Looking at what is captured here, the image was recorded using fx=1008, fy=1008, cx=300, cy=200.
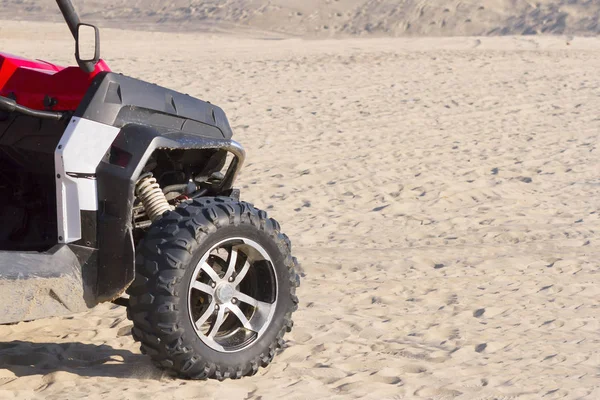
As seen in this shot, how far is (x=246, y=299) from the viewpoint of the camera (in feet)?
15.4

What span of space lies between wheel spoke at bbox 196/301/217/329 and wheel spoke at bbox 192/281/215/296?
55 mm

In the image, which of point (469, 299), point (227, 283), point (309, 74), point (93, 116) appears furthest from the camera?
point (309, 74)

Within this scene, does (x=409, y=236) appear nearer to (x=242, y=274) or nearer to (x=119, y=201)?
(x=242, y=274)

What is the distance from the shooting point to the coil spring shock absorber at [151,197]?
4.57m

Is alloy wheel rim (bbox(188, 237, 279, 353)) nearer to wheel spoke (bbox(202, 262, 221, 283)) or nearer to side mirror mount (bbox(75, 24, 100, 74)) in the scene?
wheel spoke (bbox(202, 262, 221, 283))

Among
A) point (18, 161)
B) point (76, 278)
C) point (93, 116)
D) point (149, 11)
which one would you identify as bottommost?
point (149, 11)

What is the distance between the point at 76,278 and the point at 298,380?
3.78 feet

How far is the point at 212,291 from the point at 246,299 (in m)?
0.20

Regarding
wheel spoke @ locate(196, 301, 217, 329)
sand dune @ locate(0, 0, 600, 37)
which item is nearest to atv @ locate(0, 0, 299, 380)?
wheel spoke @ locate(196, 301, 217, 329)

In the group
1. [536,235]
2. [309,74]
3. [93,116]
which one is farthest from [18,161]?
[309,74]

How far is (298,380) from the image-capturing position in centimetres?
471

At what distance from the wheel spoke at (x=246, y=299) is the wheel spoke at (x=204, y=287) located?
0.43 feet

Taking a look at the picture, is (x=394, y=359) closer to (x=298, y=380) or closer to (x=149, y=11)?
(x=298, y=380)

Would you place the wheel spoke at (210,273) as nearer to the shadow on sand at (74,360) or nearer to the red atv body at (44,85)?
the shadow on sand at (74,360)
